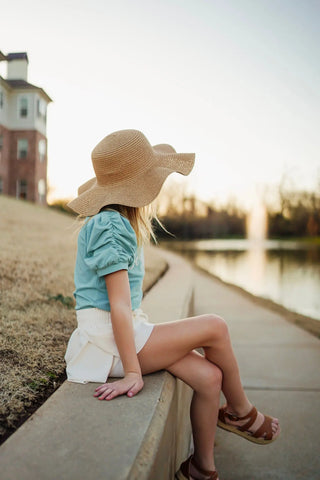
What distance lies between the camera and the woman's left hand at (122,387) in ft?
5.84

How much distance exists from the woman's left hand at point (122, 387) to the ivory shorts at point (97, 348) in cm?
13

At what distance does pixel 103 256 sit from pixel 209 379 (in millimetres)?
759

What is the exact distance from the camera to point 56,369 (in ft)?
7.69

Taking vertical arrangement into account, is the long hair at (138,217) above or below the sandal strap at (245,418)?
above

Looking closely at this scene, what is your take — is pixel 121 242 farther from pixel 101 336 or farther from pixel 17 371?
pixel 17 371

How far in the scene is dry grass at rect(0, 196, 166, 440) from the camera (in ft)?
6.46

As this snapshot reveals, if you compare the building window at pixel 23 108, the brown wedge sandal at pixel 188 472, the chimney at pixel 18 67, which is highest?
the chimney at pixel 18 67

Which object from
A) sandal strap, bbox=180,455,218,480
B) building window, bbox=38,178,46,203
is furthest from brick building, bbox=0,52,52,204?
sandal strap, bbox=180,455,218,480

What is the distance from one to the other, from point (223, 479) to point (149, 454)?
1.25 m

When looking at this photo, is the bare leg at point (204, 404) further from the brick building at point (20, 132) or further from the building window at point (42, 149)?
the building window at point (42, 149)

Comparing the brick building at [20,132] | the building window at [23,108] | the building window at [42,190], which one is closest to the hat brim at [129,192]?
the brick building at [20,132]

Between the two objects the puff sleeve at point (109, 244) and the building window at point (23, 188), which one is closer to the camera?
the puff sleeve at point (109, 244)

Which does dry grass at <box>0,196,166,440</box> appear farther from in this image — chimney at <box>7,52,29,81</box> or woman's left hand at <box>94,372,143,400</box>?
chimney at <box>7,52,29,81</box>

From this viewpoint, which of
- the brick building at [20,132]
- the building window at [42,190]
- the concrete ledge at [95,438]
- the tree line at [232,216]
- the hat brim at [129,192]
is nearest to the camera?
the concrete ledge at [95,438]
